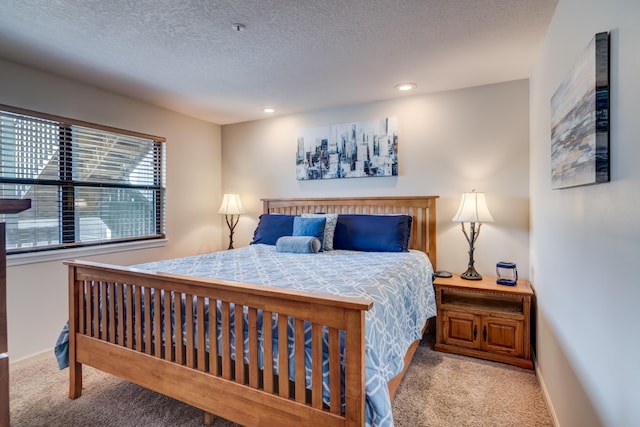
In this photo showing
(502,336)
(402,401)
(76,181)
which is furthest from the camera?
(76,181)

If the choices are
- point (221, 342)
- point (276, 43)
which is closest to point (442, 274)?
point (221, 342)

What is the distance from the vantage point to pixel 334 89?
3111 millimetres

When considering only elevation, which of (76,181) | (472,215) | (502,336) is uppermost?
(76,181)

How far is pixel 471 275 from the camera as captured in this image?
9.35ft

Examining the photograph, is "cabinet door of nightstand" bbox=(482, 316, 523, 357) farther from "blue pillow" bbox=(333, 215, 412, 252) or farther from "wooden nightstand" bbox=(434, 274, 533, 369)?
"blue pillow" bbox=(333, 215, 412, 252)

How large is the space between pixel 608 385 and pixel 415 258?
1.62 meters

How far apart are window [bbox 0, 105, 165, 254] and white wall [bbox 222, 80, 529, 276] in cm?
188

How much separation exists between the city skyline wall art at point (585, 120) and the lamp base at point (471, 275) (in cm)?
137

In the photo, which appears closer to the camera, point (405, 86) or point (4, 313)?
point (4, 313)

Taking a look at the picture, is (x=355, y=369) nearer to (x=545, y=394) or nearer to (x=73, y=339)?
(x=545, y=394)

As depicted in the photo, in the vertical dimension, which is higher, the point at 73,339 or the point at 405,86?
the point at 405,86

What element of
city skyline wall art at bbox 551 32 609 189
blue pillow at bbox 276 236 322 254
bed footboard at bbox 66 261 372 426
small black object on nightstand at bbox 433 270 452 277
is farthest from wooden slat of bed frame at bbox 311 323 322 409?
small black object on nightstand at bbox 433 270 452 277

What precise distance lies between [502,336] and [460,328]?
0.30 meters

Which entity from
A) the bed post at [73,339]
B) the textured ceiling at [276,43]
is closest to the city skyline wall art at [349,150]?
the textured ceiling at [276,43]
